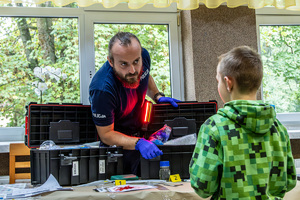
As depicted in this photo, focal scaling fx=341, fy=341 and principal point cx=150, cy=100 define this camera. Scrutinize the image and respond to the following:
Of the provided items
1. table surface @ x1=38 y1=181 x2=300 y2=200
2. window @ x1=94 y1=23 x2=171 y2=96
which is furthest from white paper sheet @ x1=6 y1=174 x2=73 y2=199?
window @ x1=94 y1=23 x2=171 y2=96

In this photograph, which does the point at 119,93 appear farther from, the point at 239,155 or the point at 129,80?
→ the point at 239,155

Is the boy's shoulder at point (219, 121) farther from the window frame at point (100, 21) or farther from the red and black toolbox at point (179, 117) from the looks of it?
the window frame at point (100, 21)

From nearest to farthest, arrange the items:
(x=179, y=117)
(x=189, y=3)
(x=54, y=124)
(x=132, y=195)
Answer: (x=132, y=195)
(x=54, y=124)
(x=179, y=117)
(x=189, y=3)

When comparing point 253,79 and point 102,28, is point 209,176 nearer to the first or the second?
point 253,79

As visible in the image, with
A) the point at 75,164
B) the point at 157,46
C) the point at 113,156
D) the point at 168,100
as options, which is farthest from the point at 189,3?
the point at 75,164

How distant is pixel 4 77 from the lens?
7.52ft

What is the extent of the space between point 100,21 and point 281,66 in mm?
1445

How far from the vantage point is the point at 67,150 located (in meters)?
1.49

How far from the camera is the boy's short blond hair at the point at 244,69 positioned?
40.6 inches

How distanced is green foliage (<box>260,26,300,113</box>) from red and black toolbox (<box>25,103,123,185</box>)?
1.52 metres

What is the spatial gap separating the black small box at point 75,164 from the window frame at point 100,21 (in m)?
0.88

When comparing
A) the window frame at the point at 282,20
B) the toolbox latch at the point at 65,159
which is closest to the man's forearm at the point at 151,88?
the toolbox latch at the point at 65,159

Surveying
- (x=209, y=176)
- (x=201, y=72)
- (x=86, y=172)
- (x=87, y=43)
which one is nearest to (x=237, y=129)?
(x=209, y=176)

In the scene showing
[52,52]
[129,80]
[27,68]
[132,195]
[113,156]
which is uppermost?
[52,52]
